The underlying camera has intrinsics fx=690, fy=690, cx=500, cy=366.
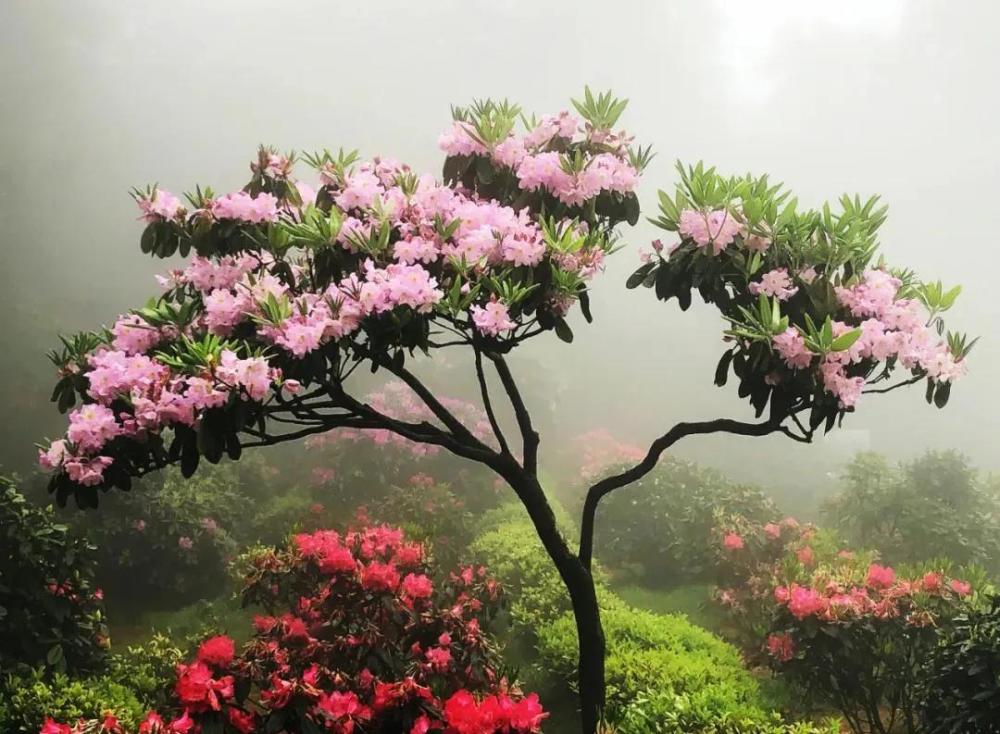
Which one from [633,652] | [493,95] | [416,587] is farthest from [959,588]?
[493,95]

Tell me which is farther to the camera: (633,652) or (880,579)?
(880,579)

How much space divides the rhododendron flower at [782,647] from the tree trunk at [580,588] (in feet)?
4.51

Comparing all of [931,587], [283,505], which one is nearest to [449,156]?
[931,587]

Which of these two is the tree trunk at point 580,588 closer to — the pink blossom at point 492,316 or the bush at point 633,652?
the bush at point 633,652

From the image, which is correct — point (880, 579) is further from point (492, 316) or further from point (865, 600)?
point (492, 316)

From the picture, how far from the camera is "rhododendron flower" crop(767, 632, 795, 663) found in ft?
14.0

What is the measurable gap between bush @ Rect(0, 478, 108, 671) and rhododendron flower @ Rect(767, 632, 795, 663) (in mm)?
4000

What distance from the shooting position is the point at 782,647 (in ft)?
14.1

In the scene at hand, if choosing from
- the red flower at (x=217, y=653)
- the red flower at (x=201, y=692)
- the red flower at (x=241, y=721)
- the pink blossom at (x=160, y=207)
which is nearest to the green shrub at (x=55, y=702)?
the red flower at (x=217, y=653)

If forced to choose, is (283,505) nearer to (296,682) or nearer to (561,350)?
(296,682)

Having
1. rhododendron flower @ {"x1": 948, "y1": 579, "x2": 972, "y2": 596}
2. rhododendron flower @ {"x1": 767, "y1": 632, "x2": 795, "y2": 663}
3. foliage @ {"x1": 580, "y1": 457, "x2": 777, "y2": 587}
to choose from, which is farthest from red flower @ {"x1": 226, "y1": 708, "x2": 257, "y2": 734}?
foliage @ {"x1": 580, "y1": 457, "x2": 777, "y2": 587}

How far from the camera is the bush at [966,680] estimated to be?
3.08 metres

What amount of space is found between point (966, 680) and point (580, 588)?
73.0 inches

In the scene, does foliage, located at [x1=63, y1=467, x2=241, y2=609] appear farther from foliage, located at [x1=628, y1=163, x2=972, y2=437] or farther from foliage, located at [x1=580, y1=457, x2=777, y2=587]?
foliage, located at [x1=628, y1=163, x2=972, y2=437]
